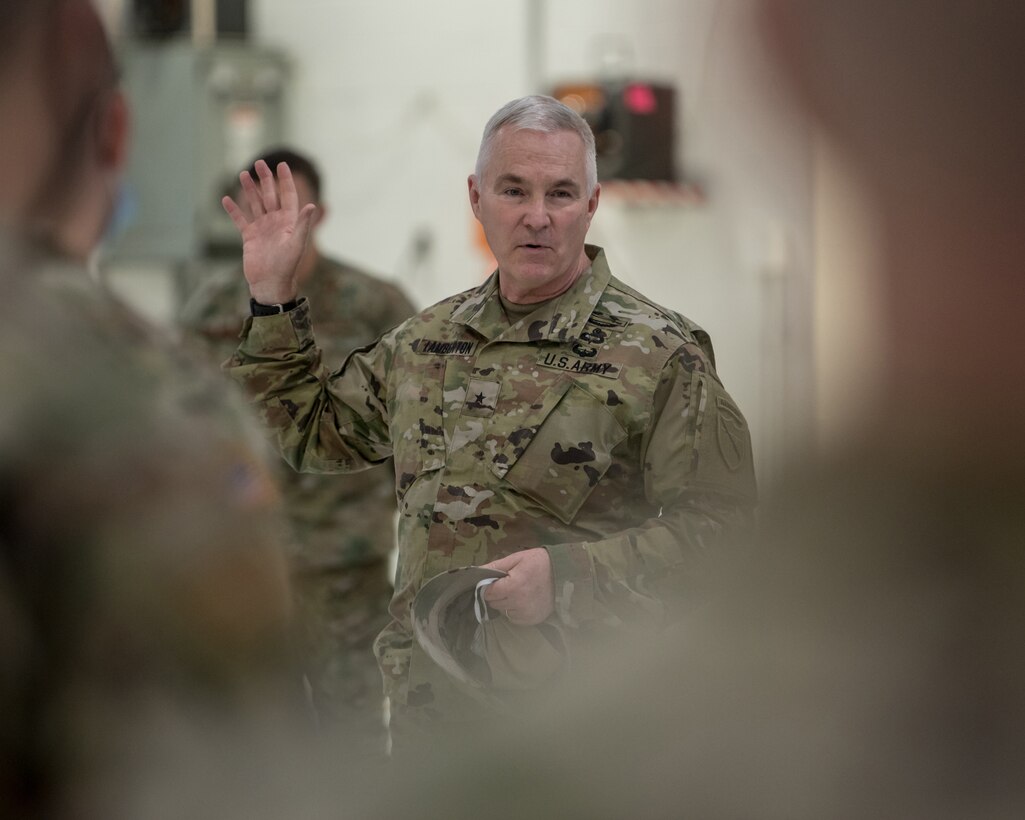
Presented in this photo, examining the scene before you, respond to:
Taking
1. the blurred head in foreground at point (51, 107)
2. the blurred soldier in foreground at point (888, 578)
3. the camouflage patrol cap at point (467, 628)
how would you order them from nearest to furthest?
the blurred soldier in foreground at point (888, 578)
the blurred head in foreground at point (51, 107)
the camouflage patrol cap at point (467, 628)

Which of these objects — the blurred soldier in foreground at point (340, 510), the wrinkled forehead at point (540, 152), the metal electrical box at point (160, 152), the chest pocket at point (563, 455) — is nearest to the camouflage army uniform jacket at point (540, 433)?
the chest pocket at point (563, 455)

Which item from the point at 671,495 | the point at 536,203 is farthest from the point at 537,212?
the point at 671,495

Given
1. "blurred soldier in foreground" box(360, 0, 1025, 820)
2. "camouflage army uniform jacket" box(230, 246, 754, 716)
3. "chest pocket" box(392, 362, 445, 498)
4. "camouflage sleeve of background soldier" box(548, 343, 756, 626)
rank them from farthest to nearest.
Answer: "chest pocket" box(392, 362, 445, 498), "camouflage army uniform jacket" box(230, 246, 754, 716), "camouflage sleeve of background soldier" box(548, 343, 756, 626), "blurred soldier in foreground" box(360, 0, 1025, 820)

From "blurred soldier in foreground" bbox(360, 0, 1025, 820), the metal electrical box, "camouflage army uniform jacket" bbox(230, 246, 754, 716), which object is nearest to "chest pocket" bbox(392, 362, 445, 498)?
"camouflage army uniform jacket" bbox(230, 246, 754, 716)

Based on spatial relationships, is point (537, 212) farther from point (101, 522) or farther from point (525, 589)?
point (101, 522)

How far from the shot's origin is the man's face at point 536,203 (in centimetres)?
173

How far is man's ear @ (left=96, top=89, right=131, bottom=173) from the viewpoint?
23.7 inches

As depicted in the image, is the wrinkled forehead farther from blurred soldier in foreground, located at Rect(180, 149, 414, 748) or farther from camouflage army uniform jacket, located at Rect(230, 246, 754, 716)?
blurred soldier in foreground, located at Rect(180, 149, 414, 748)

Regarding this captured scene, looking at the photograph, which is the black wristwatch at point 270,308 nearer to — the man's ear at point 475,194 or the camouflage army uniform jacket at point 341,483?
the man's ear at point 475,194

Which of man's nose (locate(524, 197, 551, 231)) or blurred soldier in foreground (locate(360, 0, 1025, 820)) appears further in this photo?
man's nose (locate(524, 197, 551, 231))

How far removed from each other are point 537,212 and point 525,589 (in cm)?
50

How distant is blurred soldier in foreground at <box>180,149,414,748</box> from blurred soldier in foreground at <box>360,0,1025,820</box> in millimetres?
2900

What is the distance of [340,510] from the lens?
3.68m

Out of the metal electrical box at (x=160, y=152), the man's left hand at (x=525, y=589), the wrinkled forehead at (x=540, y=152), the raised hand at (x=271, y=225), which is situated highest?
the metal electrical box at (x=160, y=152)
